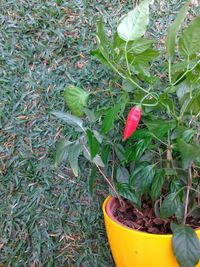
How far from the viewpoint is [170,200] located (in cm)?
95

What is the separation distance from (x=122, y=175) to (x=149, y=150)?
104 millimetres

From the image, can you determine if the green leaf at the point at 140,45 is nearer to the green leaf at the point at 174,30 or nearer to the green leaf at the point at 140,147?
the green leaf at the point at 174,30

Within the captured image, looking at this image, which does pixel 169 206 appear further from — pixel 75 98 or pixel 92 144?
pixel 75 98

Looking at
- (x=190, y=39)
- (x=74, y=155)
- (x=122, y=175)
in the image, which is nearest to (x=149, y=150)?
(x=122, y=175)

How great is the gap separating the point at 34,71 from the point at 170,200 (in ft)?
1.89

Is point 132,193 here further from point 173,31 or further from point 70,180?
point 173,31

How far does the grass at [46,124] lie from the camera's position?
1.22 m

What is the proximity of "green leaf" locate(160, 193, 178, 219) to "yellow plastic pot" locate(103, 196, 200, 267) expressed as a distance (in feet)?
0.17

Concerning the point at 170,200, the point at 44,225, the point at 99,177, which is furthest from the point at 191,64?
the point at 44,225

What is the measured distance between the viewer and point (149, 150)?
106 cm

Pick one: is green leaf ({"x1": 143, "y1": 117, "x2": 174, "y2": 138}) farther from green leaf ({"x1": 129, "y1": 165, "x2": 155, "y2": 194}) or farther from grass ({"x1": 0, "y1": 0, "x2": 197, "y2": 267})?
grass ({"x1": 0, "y1": 0, "x2": 197, "y2": 267})

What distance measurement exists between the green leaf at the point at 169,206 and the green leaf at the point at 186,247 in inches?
2.0

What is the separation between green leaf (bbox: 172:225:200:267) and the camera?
894 mm

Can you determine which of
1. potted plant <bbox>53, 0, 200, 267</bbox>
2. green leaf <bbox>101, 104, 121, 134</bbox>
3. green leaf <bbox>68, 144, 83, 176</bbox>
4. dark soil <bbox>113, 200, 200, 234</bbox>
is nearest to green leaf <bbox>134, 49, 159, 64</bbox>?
potted plant <bbox>53, 0, 200, 267</bbox>
